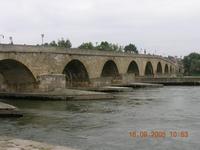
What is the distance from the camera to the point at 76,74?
40.5 m

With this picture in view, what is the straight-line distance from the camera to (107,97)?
31.2m

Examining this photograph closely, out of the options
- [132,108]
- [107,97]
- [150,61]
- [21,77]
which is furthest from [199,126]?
[150,61]

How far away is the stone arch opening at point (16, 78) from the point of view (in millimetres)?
31219

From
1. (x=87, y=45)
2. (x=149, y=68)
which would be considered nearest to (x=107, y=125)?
(x=149, y=68)

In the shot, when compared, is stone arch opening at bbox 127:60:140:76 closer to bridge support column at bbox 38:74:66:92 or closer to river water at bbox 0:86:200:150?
bridge support column at bbox 38:74:66:92

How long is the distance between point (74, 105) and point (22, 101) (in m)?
4.67

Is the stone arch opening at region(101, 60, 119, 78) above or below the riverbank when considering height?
above

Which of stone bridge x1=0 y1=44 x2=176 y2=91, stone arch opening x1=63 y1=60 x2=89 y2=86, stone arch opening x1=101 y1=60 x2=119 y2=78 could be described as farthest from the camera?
stone arch opening x1=101 y1=60 x2=119 y2=78

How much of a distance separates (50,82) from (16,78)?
2.89m

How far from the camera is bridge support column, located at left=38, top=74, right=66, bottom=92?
31.3 m

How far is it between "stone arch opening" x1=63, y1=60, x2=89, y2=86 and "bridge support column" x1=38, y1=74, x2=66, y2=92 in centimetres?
744

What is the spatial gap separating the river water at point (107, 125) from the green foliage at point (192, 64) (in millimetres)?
70298
